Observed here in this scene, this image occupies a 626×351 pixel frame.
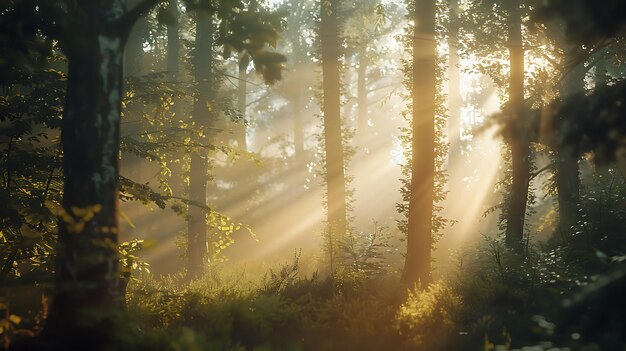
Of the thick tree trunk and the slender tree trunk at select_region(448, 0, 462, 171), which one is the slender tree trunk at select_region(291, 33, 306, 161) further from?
the thick tree trunk

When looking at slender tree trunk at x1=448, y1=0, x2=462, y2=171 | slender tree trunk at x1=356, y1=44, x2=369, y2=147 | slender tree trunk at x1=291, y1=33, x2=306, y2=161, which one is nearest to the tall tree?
slender tree trunk at x1=448, y1=0, x2=462, y2=171

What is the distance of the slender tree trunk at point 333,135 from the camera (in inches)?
673

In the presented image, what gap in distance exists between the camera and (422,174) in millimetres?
11070

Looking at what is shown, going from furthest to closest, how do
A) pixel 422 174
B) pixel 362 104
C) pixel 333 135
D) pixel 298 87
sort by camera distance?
1. pixel 362 104
2. pixel 298 87
3. pixel 333 135
4. pixel 422 174

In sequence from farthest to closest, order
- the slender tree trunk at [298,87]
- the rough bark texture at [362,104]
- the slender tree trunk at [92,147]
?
the rough bark texture at [362,104]
the slender tree trunk at [298,87]
the slender tree trunk at [92,147]

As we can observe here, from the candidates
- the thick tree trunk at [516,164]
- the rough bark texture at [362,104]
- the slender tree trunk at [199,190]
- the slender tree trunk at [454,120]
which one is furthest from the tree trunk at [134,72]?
the rough bark texture at [362,104]

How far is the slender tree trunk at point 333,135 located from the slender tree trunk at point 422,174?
5.68 meters

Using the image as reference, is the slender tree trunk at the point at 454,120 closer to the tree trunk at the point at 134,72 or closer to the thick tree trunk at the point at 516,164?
the thick tree trunk at the point at 516,164

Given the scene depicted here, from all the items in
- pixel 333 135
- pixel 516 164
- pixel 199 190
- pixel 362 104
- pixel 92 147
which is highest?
pixel 362 104

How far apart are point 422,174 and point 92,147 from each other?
719 cm

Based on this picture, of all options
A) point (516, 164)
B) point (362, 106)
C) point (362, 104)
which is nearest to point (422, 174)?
point (516, 164)

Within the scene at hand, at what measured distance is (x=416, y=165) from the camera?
11156 millimetres

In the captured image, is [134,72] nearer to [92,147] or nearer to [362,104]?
[92,147]

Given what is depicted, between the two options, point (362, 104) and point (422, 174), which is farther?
point (362, 104)
